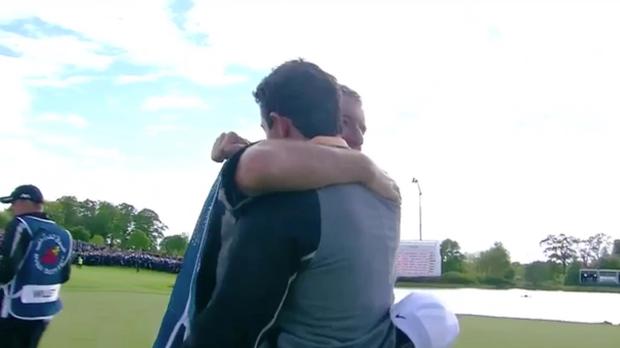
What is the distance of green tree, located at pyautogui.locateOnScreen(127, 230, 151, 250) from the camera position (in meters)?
67.8

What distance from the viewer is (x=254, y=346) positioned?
5.78 feet

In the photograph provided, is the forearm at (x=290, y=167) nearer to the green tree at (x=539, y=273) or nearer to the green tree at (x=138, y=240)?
the green tree at (x=539, y=273)

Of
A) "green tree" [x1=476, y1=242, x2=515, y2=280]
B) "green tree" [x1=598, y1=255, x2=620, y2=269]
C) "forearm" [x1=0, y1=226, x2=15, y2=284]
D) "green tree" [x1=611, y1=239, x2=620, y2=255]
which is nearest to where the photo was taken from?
"forearm" [x1=0, y1=226, x2=15, y2=284]

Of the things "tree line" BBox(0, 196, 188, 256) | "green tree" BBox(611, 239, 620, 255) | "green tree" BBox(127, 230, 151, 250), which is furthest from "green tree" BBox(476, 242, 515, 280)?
"tree line" BBox(0, 196, 188, 256)

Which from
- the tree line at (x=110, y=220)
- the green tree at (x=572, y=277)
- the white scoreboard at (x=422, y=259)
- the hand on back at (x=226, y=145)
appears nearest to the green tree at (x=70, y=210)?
the tree line at (x=110, y=220)

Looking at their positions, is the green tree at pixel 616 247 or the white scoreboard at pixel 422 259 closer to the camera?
the white scoreboard at pixel 422 259

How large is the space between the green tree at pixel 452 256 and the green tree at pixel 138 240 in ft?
102

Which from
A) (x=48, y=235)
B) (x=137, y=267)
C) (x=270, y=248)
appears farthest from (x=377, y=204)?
(x=137, y=267)

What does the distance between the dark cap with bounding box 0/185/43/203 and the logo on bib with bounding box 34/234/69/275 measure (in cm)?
29

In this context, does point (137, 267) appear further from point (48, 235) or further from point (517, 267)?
point (48, 235)

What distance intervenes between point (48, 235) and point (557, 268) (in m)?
41.4

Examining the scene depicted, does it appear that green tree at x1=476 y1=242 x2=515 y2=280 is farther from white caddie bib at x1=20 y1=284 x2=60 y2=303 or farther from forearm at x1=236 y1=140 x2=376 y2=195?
forearm at x1=236 y1=140 x2=376 y2=195

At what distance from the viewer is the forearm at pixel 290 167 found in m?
1.72

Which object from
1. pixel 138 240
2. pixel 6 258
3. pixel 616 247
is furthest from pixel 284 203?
pixel 138 240
